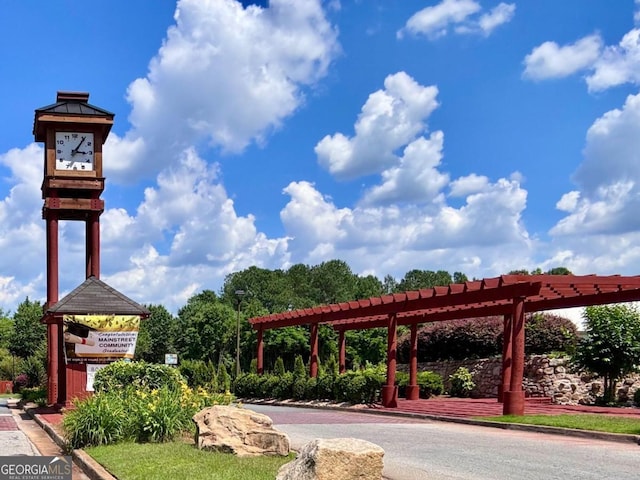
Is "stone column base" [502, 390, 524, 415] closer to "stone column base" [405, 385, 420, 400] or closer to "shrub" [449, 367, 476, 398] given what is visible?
"stone column base" [405, 385, 420, 400]

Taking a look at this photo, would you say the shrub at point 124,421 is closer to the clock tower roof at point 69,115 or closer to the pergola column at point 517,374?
the pergola column at point 517,374

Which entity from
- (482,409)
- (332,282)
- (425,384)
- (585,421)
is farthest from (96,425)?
(332,282)

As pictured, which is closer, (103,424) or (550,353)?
(103,424)

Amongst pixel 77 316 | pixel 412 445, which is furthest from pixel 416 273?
pixel 412 445

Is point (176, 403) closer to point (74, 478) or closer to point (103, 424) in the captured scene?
point (103, 424)

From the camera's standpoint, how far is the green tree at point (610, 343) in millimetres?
24328

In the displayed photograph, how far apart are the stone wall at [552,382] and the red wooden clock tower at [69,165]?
1526cm

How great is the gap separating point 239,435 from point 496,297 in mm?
11149

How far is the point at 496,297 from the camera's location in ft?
70.4

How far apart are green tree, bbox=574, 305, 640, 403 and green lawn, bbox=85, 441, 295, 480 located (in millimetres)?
15331

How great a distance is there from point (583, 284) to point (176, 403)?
11.1m

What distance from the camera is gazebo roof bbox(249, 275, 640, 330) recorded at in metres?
20.3

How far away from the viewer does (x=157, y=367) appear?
1841 cm

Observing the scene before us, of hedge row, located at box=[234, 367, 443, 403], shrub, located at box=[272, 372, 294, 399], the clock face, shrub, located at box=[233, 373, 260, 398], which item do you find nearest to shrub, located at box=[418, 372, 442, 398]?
hedge row, located at box=[234, 367, 443, 403]
